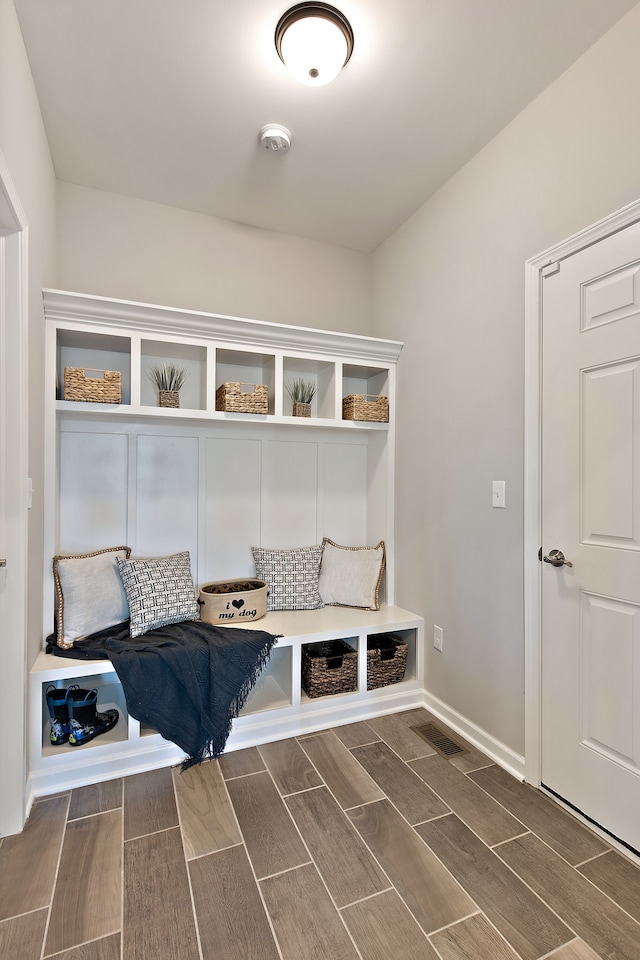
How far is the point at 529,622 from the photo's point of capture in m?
1.99

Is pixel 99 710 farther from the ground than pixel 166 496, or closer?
closer

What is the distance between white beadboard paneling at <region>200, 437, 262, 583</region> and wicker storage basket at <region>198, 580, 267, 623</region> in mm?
214

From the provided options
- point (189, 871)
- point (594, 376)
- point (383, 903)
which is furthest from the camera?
point (594, 376)

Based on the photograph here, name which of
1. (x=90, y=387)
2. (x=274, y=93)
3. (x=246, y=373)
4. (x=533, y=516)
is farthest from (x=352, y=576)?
(x=274, y=93)

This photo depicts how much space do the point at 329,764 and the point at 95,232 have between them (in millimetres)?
A: 2904

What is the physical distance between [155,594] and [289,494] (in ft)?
3.39

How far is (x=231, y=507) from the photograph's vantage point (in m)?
2.90

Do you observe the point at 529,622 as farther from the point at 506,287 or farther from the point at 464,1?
the point at 464,1

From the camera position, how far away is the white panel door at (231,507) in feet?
9.33

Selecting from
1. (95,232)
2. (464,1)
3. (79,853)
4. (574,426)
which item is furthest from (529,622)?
(95,232)

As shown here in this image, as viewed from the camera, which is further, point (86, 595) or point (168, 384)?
point (168, 384)

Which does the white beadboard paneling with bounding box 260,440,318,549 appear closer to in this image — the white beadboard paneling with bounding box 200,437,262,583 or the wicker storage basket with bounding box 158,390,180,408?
Result: the white beadboard paneling with bounding box 200,437,262,583

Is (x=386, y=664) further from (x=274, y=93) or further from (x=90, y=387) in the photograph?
(x=274, y=93)

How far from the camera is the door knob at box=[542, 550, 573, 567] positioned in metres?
1.84
